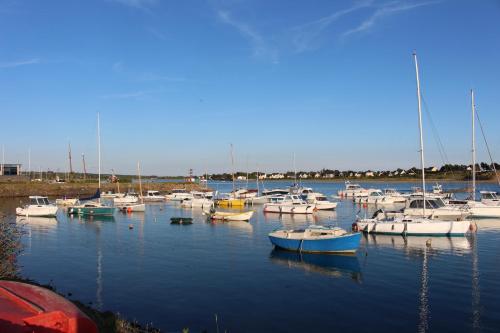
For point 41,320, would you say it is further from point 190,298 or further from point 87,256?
point 87,256

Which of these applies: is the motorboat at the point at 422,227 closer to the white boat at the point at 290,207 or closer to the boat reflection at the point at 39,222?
the white boat at the point at 290,207

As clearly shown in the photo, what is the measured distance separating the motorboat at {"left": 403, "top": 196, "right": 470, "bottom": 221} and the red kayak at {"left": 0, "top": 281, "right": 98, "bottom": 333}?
143ft

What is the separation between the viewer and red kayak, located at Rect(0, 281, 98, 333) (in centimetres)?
799

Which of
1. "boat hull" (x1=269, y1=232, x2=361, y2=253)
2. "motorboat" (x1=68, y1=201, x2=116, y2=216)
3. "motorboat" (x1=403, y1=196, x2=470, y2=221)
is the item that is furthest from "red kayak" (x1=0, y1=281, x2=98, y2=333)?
"motorboat" (x1=68, y1=201, x2=116, y2=216)

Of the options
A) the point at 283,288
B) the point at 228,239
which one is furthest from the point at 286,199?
the point at 283,288

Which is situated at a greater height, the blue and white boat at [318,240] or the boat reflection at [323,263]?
the blue and white boat at [318,240]

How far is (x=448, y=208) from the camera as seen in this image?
5050cm

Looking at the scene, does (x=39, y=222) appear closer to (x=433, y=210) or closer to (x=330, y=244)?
(x=330, y=244)

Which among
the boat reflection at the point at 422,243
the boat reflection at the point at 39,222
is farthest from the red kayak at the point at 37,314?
the boat reflection at the point at 39,222

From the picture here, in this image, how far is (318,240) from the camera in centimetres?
3184

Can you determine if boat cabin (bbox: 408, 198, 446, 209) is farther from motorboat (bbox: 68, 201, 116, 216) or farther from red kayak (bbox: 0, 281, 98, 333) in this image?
red kayak (bbox: 0, 281, 98, 333)

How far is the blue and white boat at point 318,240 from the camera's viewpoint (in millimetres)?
31609

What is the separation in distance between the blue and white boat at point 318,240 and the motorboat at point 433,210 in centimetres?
1807

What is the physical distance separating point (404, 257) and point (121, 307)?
20.4 m
